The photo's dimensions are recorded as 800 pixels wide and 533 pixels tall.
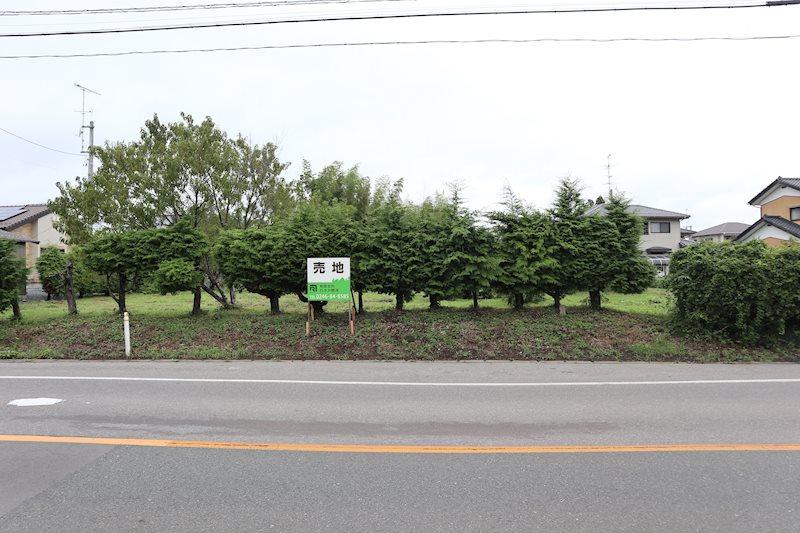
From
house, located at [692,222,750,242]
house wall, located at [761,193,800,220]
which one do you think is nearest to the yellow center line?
house wall, located at [761,193,800,220]

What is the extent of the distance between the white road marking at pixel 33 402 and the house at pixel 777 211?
98.0 feet

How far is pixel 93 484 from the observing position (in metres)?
4.21

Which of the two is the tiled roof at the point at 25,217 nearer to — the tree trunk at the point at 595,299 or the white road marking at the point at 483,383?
the white road marking at the point at 483,383

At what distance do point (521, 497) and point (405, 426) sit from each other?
2.03m

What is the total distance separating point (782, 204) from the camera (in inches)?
1148

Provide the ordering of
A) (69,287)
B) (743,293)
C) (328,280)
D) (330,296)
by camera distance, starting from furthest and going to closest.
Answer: (69,287), (328,280), (330,296), (743,293)

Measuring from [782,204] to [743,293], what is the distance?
80.5 feet

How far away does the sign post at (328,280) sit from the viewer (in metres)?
11.9

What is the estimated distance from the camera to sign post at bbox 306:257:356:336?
1190 centimetres

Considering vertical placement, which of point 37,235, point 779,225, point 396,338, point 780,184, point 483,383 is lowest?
point 483,383

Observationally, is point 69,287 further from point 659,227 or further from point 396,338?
point 659,227

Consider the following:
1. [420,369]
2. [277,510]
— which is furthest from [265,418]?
[420,369]

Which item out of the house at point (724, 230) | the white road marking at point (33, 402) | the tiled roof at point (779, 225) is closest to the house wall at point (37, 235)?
the white road marking at point (33, 402)

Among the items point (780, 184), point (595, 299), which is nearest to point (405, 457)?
point (595, 299)
